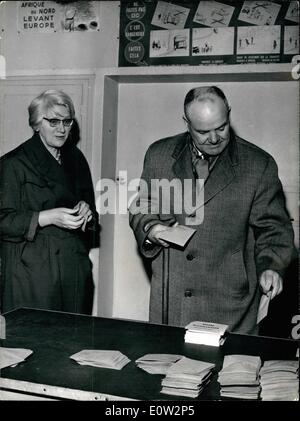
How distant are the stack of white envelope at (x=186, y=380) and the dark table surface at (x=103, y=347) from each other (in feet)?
0.09

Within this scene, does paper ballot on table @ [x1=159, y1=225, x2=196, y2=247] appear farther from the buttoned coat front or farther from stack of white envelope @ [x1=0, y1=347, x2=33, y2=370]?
stack of white envelope @ [x1=0, y1=347, x2=33, y2=370]

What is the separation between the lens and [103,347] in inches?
87.2

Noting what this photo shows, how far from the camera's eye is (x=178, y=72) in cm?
350

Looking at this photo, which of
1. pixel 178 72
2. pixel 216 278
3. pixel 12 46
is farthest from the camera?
pixel 12 46

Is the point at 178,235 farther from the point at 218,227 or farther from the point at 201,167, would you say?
the point at 201,167

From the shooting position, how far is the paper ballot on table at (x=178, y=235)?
3113 mm

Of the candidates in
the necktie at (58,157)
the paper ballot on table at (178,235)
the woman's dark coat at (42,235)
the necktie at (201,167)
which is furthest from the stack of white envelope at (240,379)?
the necktie at (58,157)

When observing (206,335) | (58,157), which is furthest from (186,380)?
(58,157)

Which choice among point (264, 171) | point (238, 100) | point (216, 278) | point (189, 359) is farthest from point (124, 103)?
point (189, 359)

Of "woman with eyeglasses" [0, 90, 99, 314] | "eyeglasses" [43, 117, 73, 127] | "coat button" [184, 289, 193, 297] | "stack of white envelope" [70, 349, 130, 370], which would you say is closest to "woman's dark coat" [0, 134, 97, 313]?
"woman with eyeglasses" [0, 90, 99, 314]

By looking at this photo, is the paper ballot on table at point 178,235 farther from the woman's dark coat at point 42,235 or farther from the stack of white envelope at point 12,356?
the stack of white envelope at point 12,356

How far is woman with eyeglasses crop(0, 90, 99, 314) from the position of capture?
363cm
